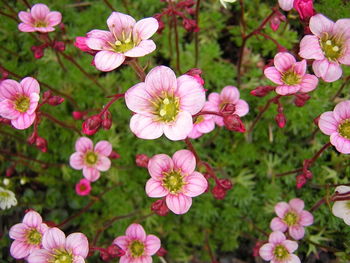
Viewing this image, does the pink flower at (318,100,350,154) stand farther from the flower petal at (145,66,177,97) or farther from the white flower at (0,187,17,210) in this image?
the white flower at (0,187,17,210)

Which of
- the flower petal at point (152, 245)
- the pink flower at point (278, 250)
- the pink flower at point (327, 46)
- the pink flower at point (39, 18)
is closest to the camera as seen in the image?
the pink flower at point (327, 46)

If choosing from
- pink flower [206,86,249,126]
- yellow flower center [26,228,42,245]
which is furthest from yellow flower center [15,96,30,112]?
pink flower [206,86,249,126]

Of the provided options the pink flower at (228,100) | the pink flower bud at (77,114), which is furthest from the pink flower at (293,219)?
the pink flower bud at (77,114)

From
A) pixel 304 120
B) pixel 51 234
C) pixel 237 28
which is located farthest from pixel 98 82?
pixel 304 120

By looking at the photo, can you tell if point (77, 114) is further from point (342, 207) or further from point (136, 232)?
point (342, 207)

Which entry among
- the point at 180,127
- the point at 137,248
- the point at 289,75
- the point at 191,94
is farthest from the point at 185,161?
the point at 289,75

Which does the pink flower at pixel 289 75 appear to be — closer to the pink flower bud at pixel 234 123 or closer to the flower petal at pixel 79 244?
the pink flower bud at pixel 234 123
